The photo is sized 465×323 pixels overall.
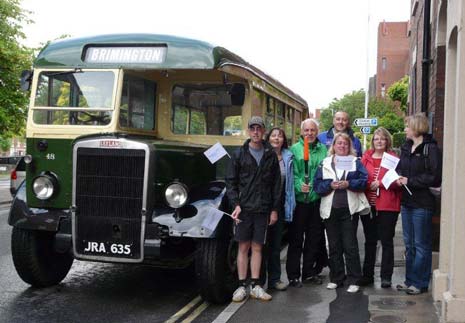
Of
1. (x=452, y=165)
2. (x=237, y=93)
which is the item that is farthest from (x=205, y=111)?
(x=452, y=165)

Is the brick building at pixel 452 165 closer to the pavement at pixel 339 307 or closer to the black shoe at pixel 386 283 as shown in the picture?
the pavement at pixel 339 307

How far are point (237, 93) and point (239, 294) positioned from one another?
7.42ft

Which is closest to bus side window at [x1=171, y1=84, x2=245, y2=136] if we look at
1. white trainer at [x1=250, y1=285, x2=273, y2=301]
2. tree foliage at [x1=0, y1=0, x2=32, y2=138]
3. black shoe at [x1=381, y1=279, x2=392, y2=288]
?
white trainer at [x1=250, y1=285, x2=273, y2=301]

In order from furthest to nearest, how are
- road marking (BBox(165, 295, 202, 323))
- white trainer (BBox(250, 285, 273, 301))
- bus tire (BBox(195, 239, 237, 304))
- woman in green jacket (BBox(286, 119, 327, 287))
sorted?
1. woman in green jacket (BBox(286, 119, 327, 287))
2. white trainer (BBox(250, 285, 273, 301))
3. bus tire (BBox(195, 239, 237, 304))
4. road marking (BBox(165, 295, 202, 323))

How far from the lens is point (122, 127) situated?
618cm

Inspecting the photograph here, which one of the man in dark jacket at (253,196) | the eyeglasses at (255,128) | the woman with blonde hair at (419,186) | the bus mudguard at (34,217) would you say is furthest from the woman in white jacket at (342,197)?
the bus mudguard at (34,217)

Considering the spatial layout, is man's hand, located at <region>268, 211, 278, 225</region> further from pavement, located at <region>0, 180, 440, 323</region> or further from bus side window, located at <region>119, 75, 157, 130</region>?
bus side window, located at <region>119, 75, 157, 130</region>

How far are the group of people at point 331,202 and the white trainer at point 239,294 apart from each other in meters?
0.01

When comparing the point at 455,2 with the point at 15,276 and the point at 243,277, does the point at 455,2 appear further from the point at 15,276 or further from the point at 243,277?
the point at 15,276

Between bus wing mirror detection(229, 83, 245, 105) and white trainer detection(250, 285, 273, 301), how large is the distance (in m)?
2.11

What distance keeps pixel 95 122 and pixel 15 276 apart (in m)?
2.41

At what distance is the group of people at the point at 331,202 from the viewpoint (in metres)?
5.72

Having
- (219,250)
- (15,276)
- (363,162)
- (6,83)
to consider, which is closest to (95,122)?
(219,250)

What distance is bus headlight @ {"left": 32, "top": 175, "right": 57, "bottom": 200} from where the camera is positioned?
233 inches
